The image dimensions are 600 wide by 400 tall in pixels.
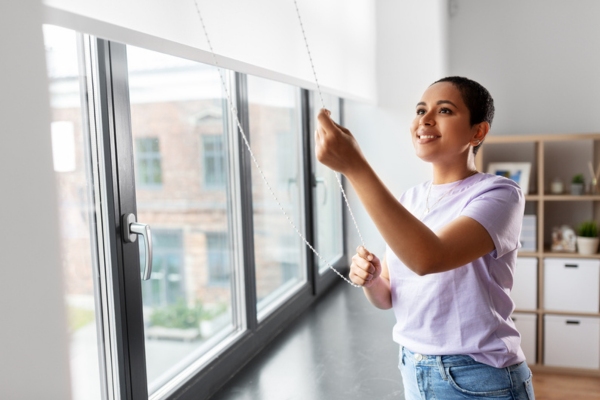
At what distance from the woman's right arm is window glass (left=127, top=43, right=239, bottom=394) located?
1.24m

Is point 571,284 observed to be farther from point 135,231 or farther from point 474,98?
point 135,231

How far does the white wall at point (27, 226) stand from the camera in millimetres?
680

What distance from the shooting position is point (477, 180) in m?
1.05

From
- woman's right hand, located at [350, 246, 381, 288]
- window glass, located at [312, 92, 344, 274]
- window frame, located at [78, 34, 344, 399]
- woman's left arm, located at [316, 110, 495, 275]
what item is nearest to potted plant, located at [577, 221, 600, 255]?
window glass, located at [312, 92, 344, 274]

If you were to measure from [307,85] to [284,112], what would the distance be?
67 centimetres

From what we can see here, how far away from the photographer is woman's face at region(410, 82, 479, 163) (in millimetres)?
1053

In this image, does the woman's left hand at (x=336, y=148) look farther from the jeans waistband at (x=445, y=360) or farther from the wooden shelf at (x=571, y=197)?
the wooden shelf at (x=571, y=197)

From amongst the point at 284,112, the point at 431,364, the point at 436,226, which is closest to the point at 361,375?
the point at 431,364

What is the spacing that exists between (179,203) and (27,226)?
13.7ft

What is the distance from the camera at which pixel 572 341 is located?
128 inches

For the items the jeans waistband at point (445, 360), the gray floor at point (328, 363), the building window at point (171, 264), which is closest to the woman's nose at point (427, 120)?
the jeans waistband at point (445, 360)

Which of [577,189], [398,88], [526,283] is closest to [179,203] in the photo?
[398,88]

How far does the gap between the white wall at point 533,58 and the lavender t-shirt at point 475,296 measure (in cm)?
273

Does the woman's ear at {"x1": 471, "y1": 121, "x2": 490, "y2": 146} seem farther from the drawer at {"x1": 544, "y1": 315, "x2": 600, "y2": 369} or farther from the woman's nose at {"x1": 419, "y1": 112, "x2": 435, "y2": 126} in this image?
the drawer at {"x1": 544, "y1": 315, "x2": 600, "y2": 369}
